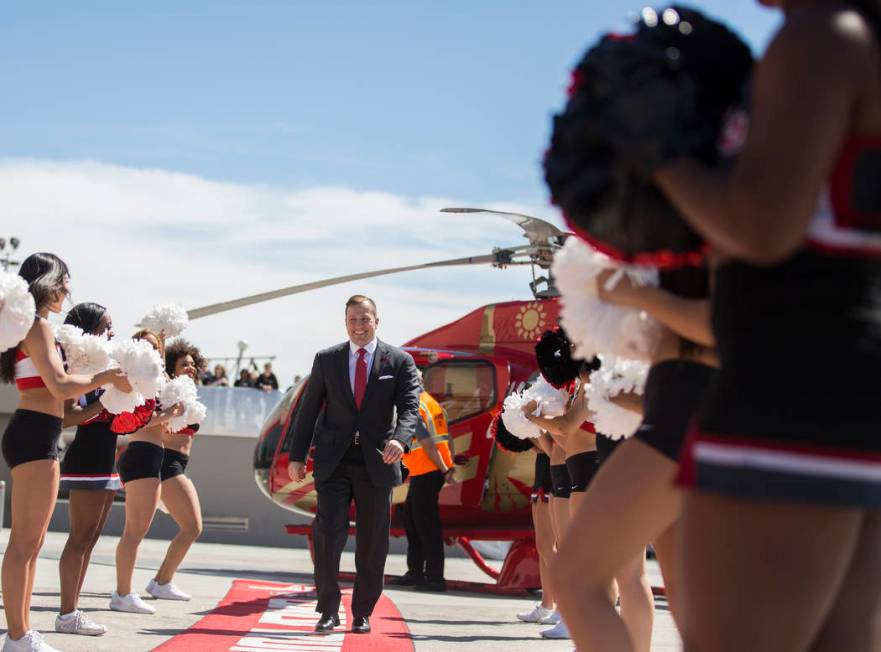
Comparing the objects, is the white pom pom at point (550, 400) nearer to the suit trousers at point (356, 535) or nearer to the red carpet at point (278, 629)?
the suit trousers at point (356, 535)

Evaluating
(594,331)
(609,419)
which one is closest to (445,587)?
(609,419)

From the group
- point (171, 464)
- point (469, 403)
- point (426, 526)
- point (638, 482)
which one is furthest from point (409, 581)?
point (638, 482)

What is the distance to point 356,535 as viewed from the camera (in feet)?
25.6

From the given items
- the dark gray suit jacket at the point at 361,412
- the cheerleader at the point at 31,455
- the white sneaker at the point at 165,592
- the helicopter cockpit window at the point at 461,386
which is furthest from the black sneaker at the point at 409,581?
the cheerleader at the point at 31,455

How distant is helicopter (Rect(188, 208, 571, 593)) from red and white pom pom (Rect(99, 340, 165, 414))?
6.17m

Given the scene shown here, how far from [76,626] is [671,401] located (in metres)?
4.67

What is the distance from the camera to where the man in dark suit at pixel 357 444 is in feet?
25.1

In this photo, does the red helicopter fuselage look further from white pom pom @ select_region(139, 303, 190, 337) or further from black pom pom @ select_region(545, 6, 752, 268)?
black pom pom @ select_region(545, 6, 752, 268)

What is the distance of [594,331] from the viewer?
3043mm

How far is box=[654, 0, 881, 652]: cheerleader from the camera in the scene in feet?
5.49

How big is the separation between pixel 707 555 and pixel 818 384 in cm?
30

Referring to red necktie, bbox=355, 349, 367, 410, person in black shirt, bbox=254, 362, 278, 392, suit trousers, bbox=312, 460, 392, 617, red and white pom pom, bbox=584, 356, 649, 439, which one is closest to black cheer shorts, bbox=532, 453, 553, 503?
suit trousers, bbox=312, 460, 392, 617

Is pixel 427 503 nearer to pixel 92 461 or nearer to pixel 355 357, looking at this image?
pixel 355 357

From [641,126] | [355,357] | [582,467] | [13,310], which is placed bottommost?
[582,467]
